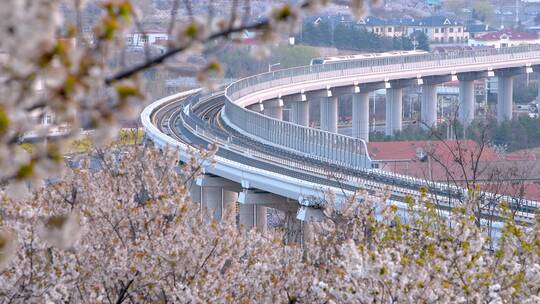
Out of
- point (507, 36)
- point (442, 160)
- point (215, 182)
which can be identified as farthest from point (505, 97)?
point (215, 182)

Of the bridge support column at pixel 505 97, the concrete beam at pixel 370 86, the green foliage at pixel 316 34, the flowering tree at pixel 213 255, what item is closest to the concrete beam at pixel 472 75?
the bridge support column at pixel 505 97

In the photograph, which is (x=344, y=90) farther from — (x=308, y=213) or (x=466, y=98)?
(x=308, y=213)

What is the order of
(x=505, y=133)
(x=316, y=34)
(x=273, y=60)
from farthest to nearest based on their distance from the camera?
(x=316, y=34)
(x=273, y=60)
(x=505, y=133)

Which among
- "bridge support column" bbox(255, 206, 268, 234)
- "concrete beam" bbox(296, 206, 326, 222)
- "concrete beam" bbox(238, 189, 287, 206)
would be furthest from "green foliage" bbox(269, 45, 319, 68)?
"concrete beam" bbox(296, 206, 326, 222)

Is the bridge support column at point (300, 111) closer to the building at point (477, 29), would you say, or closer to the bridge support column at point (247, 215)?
the bridge support column at point (247, 215)

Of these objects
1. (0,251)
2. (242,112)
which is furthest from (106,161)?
(242,112)

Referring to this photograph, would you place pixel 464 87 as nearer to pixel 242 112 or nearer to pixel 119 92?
pixel 242 112
